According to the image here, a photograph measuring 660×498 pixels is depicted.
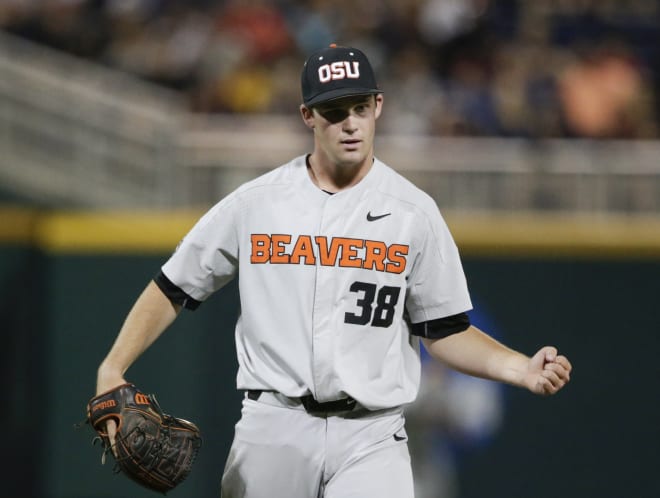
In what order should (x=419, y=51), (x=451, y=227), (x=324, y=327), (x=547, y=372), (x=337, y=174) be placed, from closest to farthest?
(x=547, y=372) → (x=324, y=327) → (x=337, y=174) → (x=451, y=227) → (x=419, y=51)

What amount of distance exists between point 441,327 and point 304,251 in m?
0.52

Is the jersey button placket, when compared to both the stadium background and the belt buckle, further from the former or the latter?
the stadium background

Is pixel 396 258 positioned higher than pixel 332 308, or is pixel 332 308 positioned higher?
pixel 396 258

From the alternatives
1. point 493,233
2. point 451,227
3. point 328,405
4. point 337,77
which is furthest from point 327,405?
point 493,233

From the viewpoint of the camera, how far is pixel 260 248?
12.2 ft

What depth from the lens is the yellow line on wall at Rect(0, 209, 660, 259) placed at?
22.9ft

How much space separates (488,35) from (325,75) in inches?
236

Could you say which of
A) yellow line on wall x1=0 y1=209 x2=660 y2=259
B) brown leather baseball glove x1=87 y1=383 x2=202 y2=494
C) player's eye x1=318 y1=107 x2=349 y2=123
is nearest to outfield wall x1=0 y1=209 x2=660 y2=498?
yellow line on wall x1=0 y1=209 x2=660 y2=259

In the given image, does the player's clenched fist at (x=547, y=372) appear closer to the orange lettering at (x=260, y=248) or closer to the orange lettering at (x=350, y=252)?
the orange lettering at (x=350, y=252)

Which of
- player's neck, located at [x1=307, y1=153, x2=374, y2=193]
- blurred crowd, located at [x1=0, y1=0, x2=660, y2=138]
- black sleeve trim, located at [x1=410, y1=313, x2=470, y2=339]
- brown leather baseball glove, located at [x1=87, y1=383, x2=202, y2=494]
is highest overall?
blurred crowd, located at [x1=0, y1=0, x2=660, y2=138]

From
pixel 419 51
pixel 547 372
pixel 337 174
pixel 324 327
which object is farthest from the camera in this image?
pixel 419 51

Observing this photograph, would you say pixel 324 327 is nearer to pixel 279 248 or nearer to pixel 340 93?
pixel 279 248

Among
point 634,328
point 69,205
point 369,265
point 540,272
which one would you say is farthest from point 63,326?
point 369,265

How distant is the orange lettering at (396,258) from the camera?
3.65m
